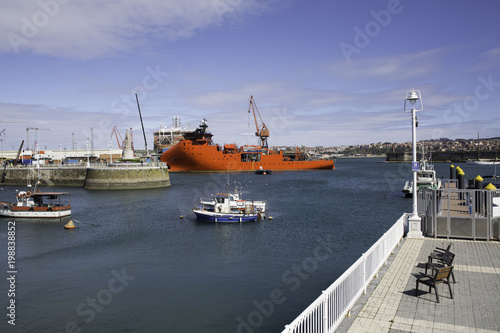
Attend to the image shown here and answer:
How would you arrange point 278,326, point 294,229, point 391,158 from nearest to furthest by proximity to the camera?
point 278,326
point 294,229
point 391,158

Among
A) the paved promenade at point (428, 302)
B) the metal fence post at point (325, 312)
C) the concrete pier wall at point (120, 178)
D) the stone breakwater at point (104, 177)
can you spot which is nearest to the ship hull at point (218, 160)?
the stone breakwater at point (104, 177)

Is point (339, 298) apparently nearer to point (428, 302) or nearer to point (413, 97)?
point (428, 302)

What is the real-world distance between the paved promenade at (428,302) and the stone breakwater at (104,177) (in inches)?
1643

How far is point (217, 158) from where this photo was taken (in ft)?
260

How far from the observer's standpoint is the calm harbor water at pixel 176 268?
1053cm

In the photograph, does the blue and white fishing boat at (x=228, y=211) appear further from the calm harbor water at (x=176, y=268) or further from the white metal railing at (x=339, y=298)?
the white metal railing at (x=339, y=298)

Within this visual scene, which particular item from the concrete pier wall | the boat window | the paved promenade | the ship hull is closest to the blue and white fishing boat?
the paved promenade

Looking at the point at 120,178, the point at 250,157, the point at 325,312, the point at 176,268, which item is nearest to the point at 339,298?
the point at 325,312

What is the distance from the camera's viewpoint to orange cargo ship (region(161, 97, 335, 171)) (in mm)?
77938

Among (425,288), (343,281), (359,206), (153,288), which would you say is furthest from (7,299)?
(359,206)

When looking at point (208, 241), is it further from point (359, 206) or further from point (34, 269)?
A: point (359, 206)

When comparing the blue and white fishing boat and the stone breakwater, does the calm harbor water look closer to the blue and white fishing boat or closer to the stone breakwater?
the blue and white fishing boat

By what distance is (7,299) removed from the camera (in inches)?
469

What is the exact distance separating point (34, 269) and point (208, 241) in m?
8.01
